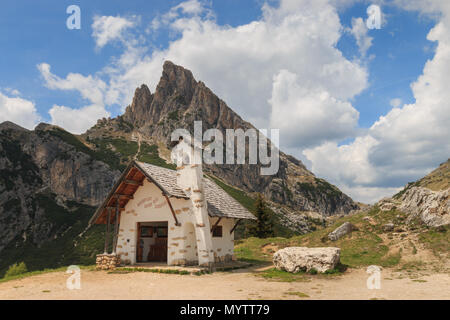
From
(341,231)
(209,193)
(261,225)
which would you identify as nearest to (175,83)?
(261,225)

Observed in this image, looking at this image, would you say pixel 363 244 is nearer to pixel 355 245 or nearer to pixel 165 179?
pixel 355 245

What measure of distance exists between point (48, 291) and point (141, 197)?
905 centimetres

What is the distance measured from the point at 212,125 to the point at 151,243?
14122cm

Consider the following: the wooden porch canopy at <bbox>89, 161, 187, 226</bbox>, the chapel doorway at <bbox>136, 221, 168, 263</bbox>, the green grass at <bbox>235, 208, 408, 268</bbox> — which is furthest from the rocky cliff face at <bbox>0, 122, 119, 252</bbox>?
the wooden porch canopy at <bbox>89, 161, 187, 226</bbox>

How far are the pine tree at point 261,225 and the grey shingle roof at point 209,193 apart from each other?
18484 millimetres

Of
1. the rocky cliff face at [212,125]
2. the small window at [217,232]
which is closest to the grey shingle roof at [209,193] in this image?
the small window at [217,232]

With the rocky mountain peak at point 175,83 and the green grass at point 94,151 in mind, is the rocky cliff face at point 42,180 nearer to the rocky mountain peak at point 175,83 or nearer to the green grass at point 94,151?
the green grass at point 94,151

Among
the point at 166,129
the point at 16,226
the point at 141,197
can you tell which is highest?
the point at 166,129

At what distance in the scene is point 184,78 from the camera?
17588 cm

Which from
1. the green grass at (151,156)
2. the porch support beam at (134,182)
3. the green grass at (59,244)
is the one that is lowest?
the green grass at (59,244)

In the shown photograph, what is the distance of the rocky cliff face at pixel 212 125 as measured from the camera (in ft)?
500

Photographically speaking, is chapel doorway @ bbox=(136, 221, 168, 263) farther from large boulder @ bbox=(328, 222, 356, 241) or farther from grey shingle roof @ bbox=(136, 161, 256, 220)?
large boulder @ bbox=(328, 222, 356, 241)
